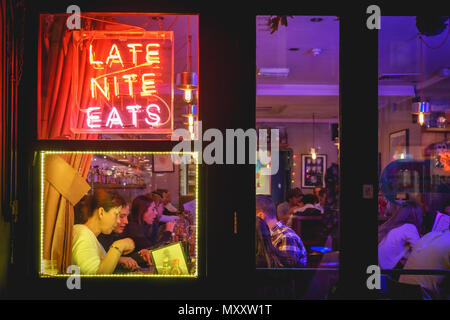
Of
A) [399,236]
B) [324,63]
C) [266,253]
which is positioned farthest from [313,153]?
[266,253]

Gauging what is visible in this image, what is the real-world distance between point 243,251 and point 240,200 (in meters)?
0.42

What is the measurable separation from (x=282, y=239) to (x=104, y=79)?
2218 mm

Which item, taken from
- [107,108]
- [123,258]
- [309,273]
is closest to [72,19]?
[107,108]

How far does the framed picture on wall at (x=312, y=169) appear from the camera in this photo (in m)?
13.7

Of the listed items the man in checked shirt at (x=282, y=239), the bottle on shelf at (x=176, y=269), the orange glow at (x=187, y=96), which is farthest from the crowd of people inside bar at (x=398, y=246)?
the orange glow at (x=187, y=96)

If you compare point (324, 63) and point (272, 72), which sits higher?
point (324, 63)

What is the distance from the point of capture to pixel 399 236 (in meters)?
4.51

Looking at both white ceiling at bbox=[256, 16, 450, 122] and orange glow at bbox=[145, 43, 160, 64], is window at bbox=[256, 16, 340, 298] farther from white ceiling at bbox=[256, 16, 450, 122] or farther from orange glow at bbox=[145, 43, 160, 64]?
orange glow at bbox=[145, 43, 160, 64]

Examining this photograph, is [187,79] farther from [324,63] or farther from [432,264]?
[324,63]

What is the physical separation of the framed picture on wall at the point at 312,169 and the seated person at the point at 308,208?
5350mm

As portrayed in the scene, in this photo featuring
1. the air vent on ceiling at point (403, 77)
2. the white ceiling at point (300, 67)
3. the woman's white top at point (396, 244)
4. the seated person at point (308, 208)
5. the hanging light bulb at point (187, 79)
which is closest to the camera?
the woman's white top at point (396, 244)

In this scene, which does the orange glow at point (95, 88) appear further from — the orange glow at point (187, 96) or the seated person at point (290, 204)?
the seated person at point (290, 204)
